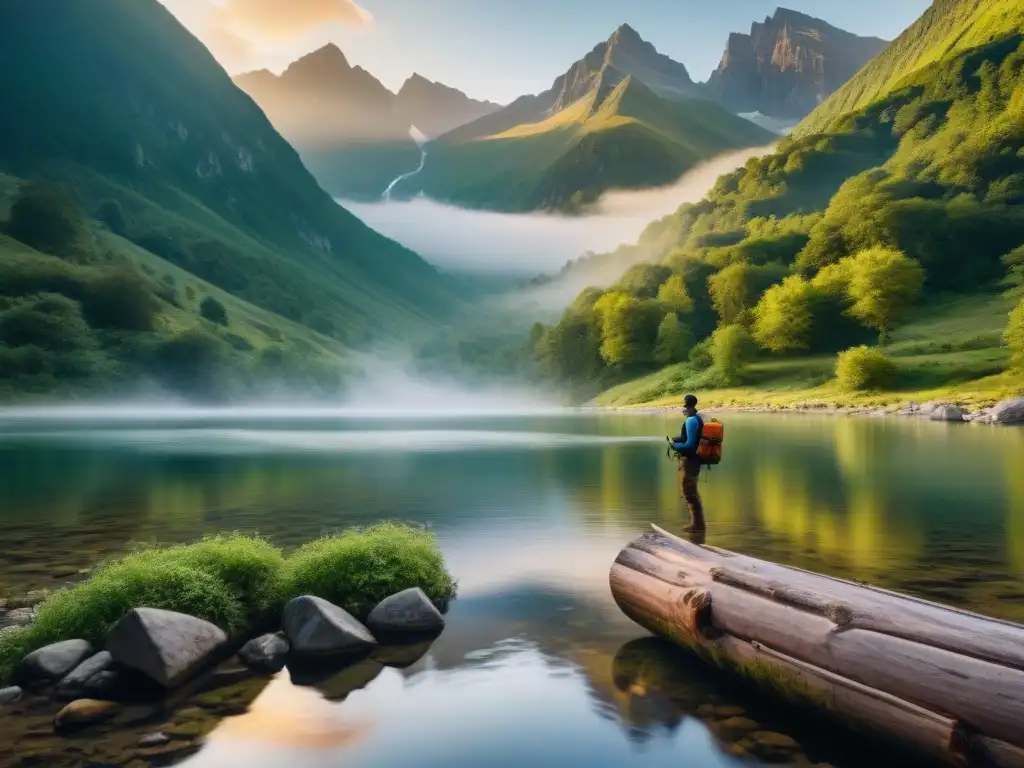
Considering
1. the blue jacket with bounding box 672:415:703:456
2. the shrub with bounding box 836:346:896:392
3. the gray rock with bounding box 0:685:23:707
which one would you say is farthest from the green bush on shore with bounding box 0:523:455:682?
the shrub with bounding box 836:346:896:392

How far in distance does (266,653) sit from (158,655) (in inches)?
83.4

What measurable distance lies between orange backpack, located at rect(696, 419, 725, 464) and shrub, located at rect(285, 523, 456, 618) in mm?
8208

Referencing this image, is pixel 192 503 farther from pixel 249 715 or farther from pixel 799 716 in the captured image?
pixel 799 716

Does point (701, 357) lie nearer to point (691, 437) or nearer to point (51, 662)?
point (691, 437)

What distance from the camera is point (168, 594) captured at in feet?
50.7

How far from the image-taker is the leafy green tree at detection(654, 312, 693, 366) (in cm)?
19412

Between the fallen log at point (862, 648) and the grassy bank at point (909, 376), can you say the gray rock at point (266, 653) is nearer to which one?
the fallen log at point (862, 648)

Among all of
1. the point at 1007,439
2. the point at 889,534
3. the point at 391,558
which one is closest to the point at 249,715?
the point at 391,558

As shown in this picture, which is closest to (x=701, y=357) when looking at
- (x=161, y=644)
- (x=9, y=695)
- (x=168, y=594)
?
(x=168, y=594)

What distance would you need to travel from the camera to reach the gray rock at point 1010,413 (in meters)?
88.1

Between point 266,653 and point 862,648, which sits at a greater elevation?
point 862,648

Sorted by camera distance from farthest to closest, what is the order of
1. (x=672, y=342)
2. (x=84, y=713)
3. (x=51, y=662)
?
(x=672, y=342)
(x=51, y=662)
(x=84, y=713)

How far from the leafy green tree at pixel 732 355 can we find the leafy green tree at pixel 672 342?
32804mm

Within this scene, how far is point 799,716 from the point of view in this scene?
1166 cm
